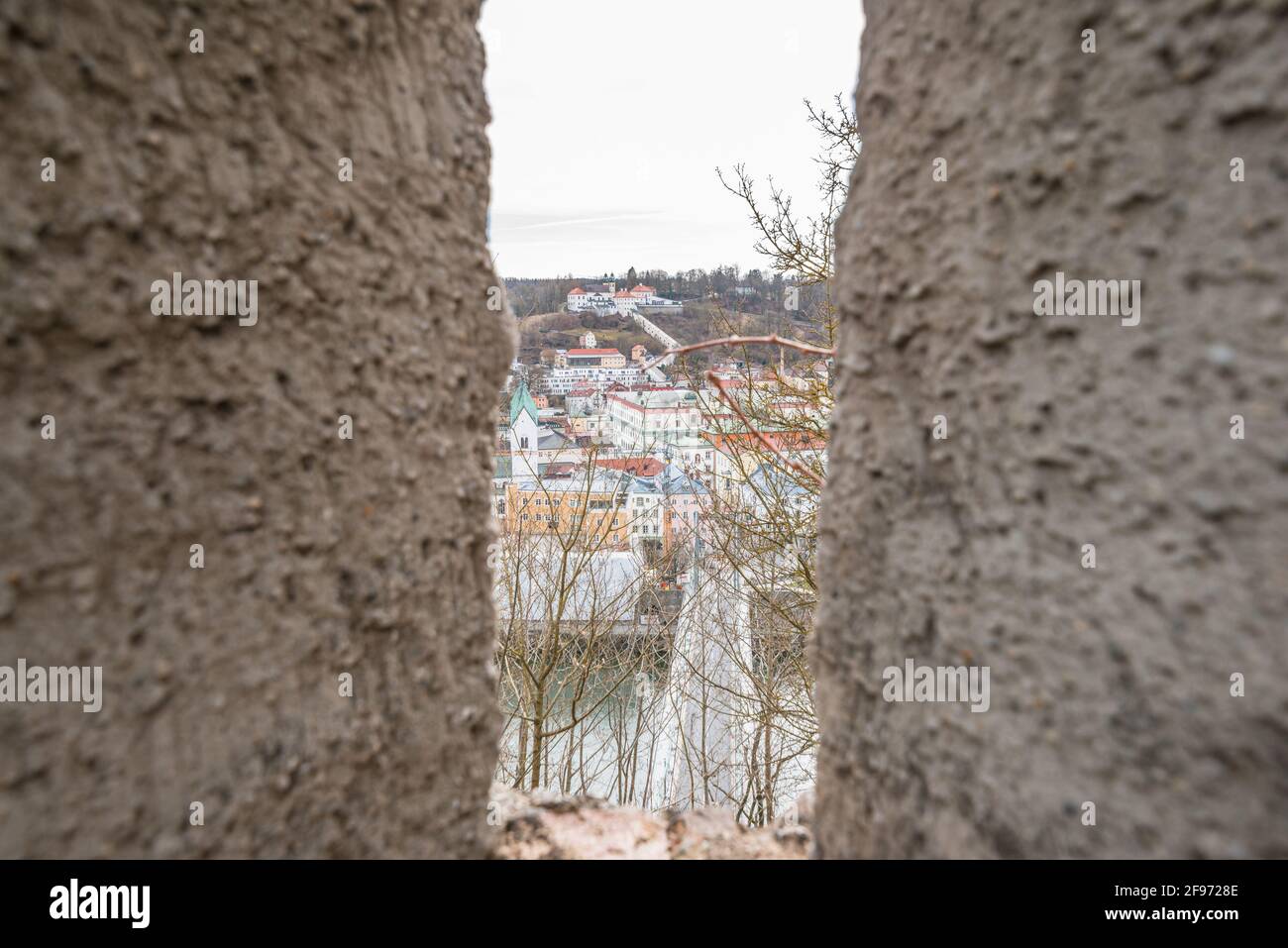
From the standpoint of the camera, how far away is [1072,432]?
83 centimetres

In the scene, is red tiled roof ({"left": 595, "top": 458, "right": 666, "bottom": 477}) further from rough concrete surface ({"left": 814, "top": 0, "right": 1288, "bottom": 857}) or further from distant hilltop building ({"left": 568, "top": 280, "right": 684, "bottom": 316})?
rough concrete surface ({"left": 814, "top": 0, "right": 1288, "bottom": 857})

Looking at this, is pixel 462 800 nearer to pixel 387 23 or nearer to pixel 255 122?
pixel 255 122

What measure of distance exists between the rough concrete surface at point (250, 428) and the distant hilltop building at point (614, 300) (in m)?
4.66

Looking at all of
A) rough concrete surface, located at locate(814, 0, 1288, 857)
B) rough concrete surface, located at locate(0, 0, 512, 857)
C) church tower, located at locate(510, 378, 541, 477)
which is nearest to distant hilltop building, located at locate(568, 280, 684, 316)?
church tower, located at locate(510, 378, 541, 477)

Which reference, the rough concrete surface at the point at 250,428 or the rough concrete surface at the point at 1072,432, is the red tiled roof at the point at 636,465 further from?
the rough concrete surface at the point at 1072,432

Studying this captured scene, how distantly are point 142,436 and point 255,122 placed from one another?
1.53 ft

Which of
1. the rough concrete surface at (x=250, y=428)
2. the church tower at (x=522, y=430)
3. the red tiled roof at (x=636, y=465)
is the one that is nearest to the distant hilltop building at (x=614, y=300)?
the church tower at (x=522, y=430)

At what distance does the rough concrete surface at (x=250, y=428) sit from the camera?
75cm

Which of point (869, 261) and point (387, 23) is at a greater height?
point (387, 23)

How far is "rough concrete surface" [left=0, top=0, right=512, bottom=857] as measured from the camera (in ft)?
2.48

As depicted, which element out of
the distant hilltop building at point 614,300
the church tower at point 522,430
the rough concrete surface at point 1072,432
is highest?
the distant hilltop building at point 614,300

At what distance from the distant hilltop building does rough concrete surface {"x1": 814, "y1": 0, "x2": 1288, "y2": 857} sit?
487 cm
